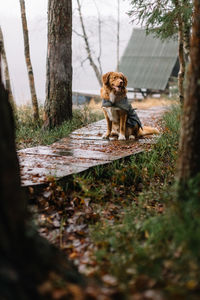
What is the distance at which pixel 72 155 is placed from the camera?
17.1ft

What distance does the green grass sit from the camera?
7.00 m

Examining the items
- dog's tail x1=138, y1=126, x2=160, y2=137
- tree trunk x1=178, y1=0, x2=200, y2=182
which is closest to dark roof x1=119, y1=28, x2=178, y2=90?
dog's tail x1=138, y1=126, x2=160, y2=137

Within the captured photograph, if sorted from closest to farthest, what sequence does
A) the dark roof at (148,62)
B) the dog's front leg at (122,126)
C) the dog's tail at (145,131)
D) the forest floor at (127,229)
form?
1. the forest floor at (127,229)
2. the dog's front leg at (122,126)
3. the dog's tail at (145,131)
4. the dark roof at (148,62)

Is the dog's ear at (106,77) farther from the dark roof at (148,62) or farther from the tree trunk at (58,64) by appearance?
the dark roof at (148,62)

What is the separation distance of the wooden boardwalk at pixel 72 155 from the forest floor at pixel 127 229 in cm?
17

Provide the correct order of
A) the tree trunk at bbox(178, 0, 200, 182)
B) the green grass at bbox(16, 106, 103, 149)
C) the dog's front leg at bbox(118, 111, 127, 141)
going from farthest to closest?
the green grass at bbox(16, 106, 103, 149)
the dog's front leg at bbox(118, 111, 127, 141)
the tree trunk at bbox(178, 0, 200, 182)

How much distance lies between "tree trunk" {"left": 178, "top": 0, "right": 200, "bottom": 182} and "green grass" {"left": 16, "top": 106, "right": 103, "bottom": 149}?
4348mm

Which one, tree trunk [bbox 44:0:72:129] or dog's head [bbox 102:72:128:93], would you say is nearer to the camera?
dog's head [bbox 102:72:128:93]

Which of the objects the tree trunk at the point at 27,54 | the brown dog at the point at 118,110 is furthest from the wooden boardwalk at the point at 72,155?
the tree trunk at the point at 27,54

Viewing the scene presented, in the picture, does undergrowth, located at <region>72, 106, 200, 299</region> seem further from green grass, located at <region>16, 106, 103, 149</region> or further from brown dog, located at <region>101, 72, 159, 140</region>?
green grass, located at <region>16, 106, 103, 149</region>

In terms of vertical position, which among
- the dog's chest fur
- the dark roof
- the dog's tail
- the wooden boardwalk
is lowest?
the wooden boardwalk

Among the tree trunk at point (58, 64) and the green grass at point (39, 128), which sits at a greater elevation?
the tree trunk at point (58, 64)

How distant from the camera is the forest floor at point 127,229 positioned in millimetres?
2113

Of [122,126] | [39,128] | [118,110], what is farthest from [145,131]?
[39,128]
